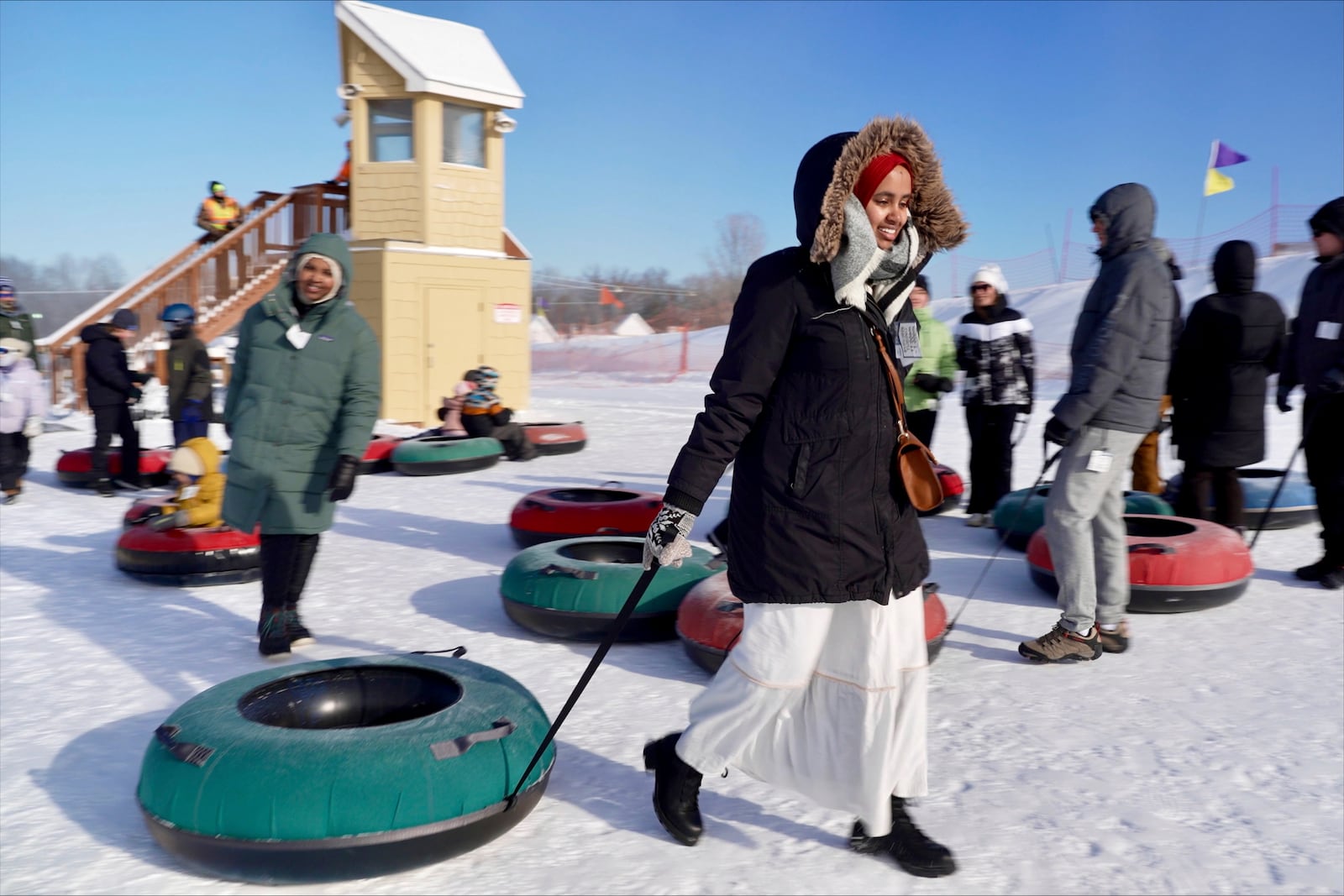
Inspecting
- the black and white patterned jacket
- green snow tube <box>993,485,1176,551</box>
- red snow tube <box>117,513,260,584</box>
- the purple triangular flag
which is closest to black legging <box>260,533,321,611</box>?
red snow tube <box>117,513,260,584</box>

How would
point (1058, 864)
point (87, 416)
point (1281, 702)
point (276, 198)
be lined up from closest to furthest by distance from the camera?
point (1058, 864)
point (1281, 702)
point (87, 416)
point (276, 198)

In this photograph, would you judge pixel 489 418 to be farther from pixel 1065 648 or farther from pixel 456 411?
pixel 1065 648

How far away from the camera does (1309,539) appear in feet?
24.1

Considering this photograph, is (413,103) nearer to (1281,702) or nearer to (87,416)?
(87,416)

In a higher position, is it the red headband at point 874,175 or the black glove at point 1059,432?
the red headband at point 874,175

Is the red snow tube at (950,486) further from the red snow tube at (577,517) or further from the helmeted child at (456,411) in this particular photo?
the helmeted child at (456,411)

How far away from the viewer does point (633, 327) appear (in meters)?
40.5

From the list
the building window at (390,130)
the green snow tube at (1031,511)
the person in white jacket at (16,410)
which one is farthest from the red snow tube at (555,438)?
the building window at (390,130)

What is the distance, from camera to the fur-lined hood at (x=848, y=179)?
2.48 metres

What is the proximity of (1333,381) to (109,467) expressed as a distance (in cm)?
906

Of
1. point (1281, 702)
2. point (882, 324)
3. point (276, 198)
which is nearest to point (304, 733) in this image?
point (882, 324)

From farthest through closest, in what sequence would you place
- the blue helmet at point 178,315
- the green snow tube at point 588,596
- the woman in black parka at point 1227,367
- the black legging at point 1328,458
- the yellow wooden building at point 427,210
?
the yellow wooden building at point 427,210
the blue helmet at point 178,315
the woman in black parka at point 1227,367
the black legging at point 1328,458
the green snow tube at point 588,596

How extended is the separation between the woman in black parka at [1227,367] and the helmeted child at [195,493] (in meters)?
5.60

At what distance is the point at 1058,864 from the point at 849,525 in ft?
3.56
